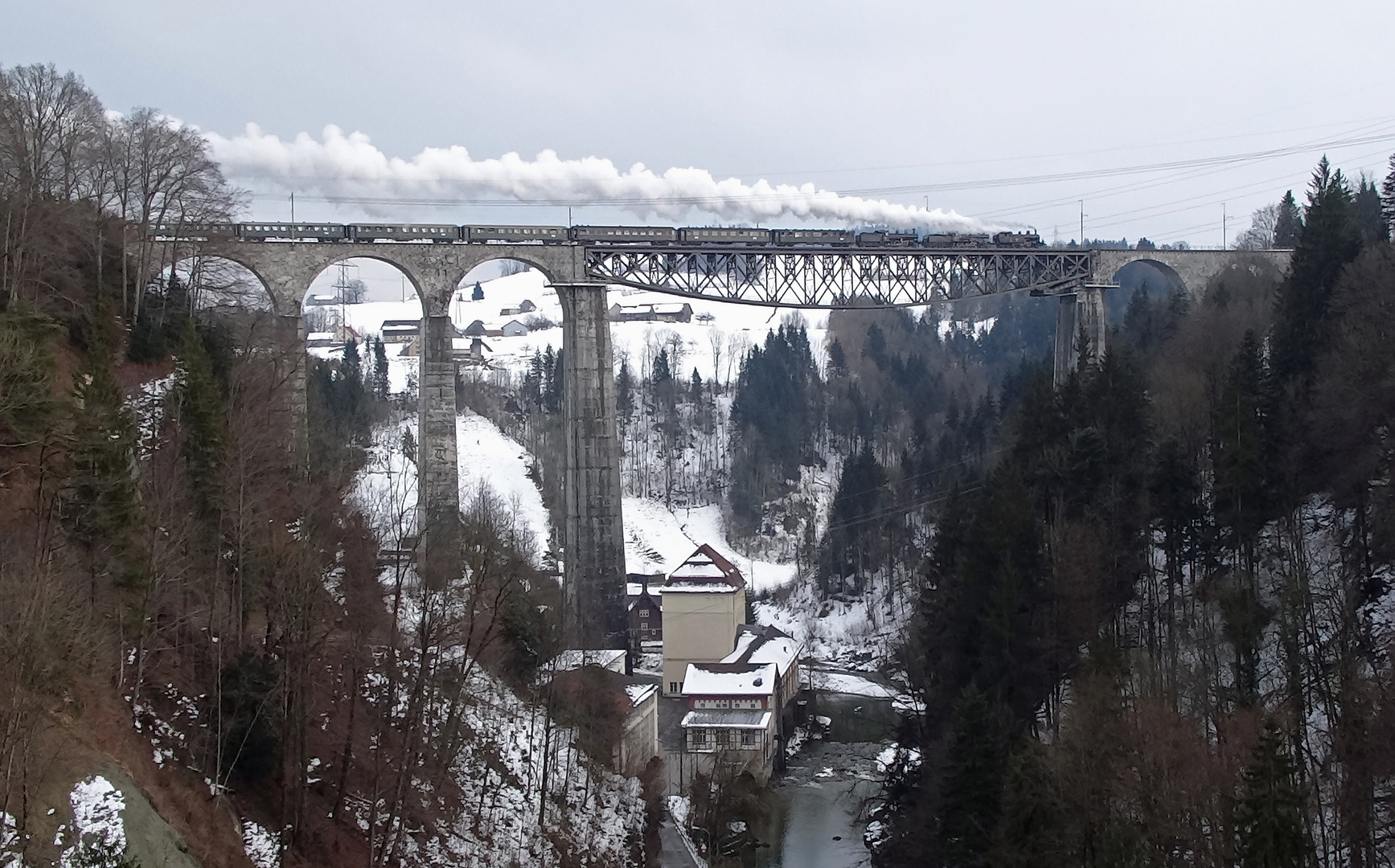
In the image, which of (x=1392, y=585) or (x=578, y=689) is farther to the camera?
(x=578, y=689)

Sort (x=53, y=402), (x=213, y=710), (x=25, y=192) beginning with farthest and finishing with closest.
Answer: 1. (x=25, y=192)
2. (x=213, y=710)
3. (x=53, y=402)

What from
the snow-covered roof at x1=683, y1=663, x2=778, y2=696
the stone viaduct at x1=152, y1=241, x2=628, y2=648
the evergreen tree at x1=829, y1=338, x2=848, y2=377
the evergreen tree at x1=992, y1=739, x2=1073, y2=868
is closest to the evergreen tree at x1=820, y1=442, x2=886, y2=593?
the snow-covered roof at x1=683, y1=663, x2=778, y2=696

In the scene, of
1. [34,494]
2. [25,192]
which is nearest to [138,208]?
[25,192]

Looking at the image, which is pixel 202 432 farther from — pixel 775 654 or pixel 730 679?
pixel 775 654

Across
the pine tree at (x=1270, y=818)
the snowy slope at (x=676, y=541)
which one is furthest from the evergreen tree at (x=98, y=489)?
the snowy slope at (x=676, y=541)

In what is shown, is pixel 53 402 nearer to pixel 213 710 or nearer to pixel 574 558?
pixel 213 710

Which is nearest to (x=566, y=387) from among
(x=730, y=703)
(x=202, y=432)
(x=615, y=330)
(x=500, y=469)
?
(x=730, y=703)
